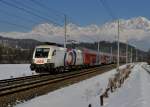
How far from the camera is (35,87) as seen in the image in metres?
22.6

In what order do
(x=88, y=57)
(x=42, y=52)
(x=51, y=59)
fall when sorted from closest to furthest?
1. (x=51, y=59)
2. (x=42, y=52)
3. (x=88, y=57)

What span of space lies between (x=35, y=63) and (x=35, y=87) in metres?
16.4

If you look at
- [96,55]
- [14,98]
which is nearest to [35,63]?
[14,98]

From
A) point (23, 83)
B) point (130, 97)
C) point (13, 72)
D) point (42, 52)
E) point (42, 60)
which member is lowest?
point (130, 97)

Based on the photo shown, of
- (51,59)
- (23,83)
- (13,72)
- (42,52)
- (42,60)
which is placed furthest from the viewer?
(13,72)

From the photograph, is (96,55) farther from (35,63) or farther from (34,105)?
(34,105)

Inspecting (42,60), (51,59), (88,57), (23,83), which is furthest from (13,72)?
(23,83)

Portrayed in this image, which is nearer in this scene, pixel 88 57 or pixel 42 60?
pixel 42 60

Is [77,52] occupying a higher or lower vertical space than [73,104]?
higher

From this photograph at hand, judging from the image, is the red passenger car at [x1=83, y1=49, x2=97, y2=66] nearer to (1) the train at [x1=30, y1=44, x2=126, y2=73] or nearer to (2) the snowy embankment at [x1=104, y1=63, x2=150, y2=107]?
(1) the train at [x1=30, y1=44, x2=126, y2=73]

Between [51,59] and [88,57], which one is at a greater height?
[88,57]

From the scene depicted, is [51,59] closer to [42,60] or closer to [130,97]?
[42,60]

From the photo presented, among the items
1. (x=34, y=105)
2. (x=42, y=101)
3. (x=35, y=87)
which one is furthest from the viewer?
(x=35, y=87)

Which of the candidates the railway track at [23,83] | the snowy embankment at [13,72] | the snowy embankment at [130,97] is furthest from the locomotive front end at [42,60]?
the snowy embankment at [130,97]
